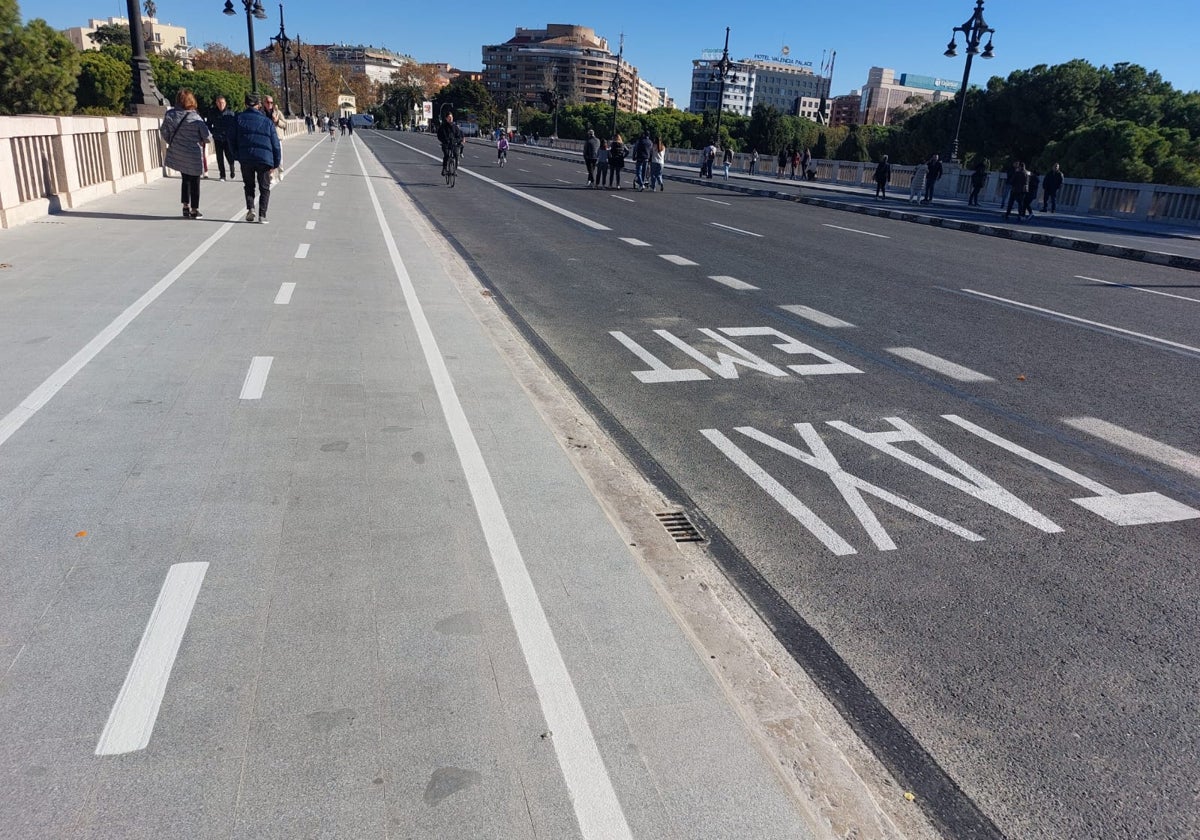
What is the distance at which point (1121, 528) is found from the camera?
459 centimetres

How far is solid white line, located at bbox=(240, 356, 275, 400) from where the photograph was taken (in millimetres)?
5793

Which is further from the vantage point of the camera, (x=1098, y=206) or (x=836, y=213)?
(x=1098, y=206)

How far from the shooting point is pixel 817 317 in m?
9.84

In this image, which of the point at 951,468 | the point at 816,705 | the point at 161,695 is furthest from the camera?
the point at 951,468

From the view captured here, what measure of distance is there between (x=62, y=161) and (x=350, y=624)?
15007 mm

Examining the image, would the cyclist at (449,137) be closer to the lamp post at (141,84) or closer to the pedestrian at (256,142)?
the lamp post at (141,84)

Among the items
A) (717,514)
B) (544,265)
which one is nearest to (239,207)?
(544,265)

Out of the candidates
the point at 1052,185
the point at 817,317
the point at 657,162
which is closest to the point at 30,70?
the point at 657,162

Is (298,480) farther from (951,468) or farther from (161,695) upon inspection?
(951,468)

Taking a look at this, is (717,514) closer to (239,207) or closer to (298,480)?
(298,480)

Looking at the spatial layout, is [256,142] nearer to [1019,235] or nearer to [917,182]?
[1019,235]

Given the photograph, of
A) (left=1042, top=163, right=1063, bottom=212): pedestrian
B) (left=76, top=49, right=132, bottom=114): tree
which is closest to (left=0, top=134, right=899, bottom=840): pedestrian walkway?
(left=1042, top=163, right=1063, bottom=212): pedestrian

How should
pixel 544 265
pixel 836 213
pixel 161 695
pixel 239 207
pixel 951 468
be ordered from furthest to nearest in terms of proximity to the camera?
pixel 836 213 < pixel 239 207 < pixel 544 265 < pixel 951 468 < pixel 161 695

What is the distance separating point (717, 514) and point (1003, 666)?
1647 millimetres
